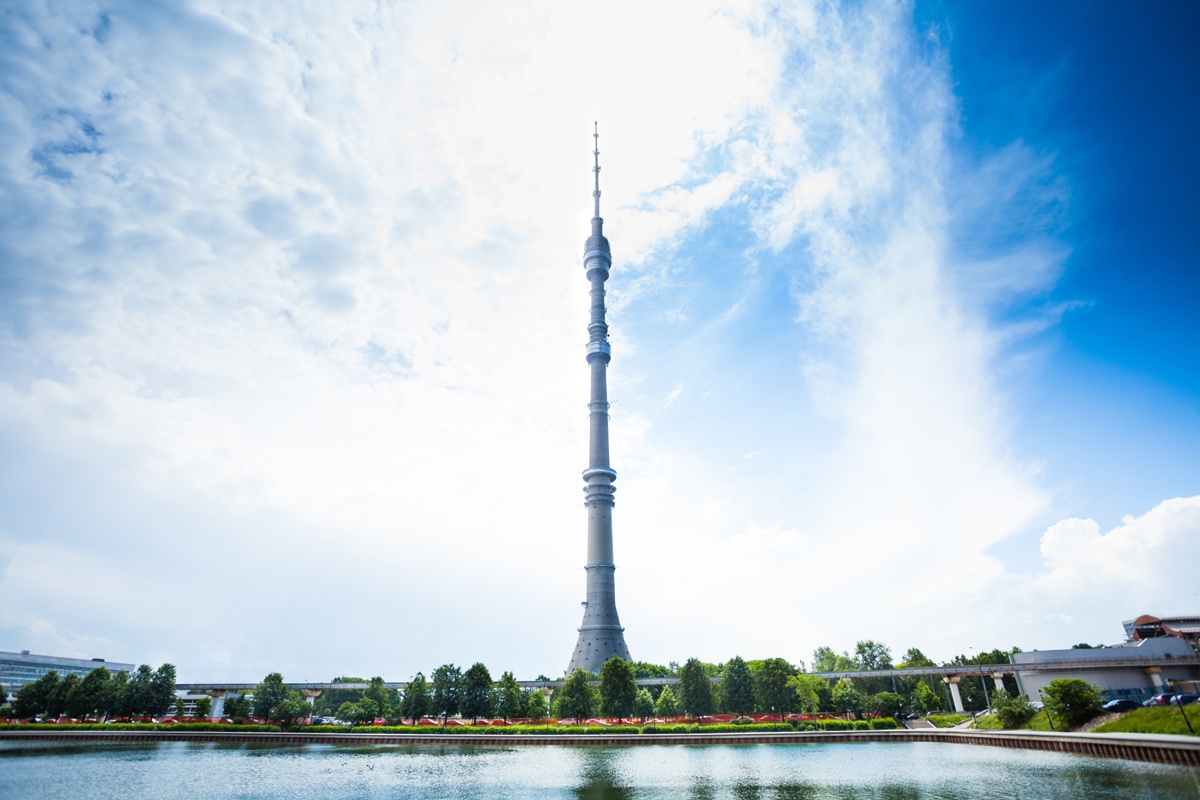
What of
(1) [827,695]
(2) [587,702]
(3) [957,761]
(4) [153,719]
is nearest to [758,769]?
(3) [957,761]

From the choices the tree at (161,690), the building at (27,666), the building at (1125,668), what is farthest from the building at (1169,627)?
A: the building at (27,666)

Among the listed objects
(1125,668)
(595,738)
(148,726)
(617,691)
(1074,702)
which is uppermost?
(1125,668)

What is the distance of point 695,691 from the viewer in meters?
84.2

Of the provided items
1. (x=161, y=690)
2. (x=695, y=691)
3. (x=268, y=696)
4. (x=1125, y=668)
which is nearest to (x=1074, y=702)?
(x=1125, y=668)

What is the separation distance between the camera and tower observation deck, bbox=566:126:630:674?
126 meters

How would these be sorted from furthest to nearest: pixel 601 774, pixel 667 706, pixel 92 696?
1. pixel 667 706
2. pixel 92 696
3. pixel 601 774

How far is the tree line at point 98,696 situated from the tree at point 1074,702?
4094 inches

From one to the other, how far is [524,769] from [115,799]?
26.2 metres

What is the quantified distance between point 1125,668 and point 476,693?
78.3 m

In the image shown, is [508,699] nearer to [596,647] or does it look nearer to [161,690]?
[596,647]

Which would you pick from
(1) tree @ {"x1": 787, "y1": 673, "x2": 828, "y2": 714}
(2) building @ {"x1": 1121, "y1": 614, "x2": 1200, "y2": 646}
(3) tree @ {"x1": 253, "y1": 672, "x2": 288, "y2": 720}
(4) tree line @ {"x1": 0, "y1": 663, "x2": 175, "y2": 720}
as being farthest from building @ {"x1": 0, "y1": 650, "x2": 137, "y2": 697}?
(2) building @ {"x1": 1121, "y1": 614, "x2": 1200, "y2": 646}

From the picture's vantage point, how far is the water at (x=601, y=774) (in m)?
37.9

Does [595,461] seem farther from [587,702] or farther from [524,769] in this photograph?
[524,769]

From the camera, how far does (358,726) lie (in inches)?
3383
